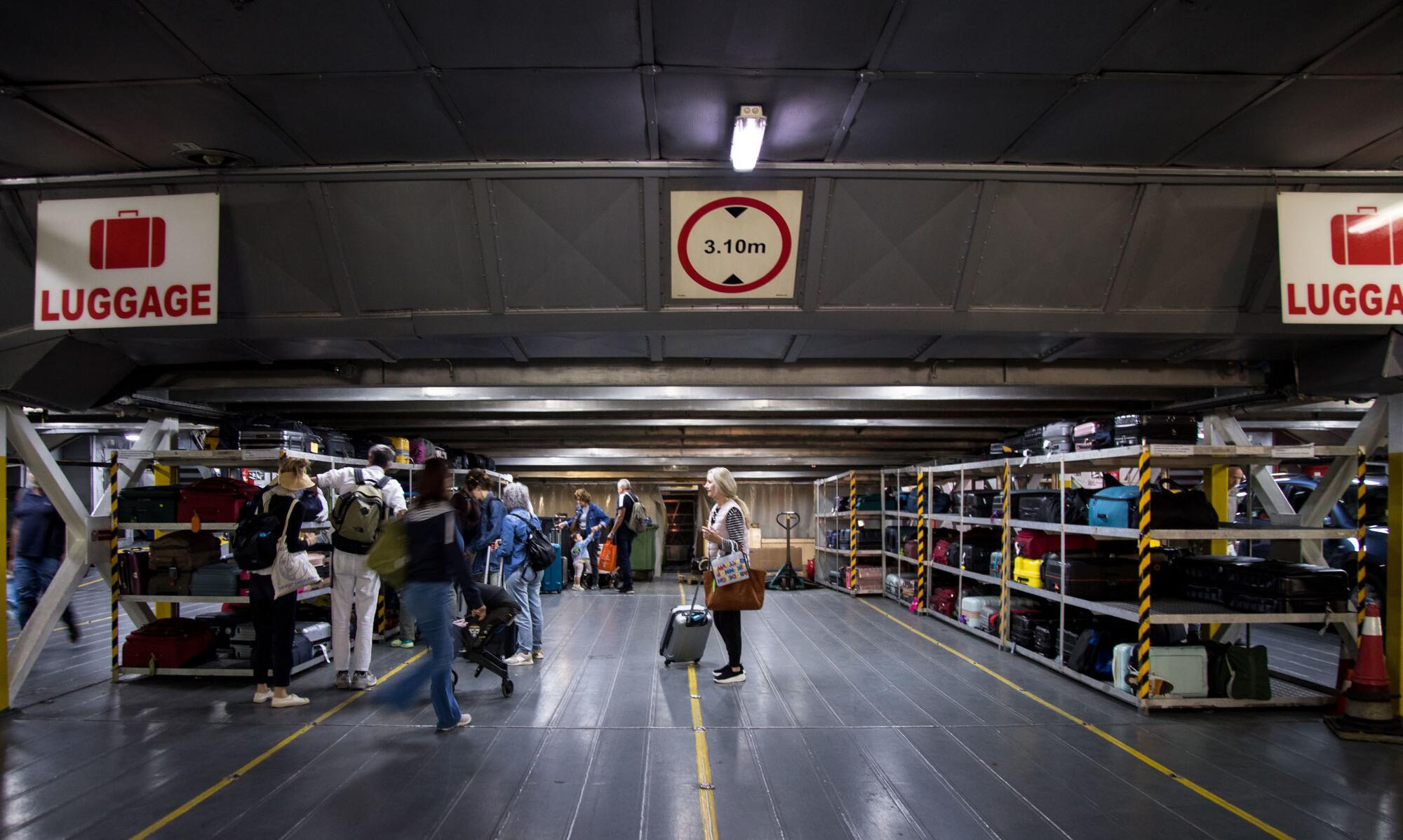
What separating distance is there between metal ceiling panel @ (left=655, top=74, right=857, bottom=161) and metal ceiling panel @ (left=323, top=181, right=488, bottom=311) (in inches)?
65.6

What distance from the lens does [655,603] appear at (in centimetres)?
1305

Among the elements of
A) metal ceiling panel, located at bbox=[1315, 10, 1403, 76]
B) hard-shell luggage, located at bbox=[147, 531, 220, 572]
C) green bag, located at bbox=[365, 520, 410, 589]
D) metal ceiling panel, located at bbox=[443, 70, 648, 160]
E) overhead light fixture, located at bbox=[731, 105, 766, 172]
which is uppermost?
metal ceiling panel, located at bbox=[1315, 10, 1403, 76]

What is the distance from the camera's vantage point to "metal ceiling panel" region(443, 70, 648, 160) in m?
4.19

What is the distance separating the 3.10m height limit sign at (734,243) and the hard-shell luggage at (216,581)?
5283 mm

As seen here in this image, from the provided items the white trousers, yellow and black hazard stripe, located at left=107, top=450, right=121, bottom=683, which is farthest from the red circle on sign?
yellow and black hazard stripe, located at left=107, top=450, right=121, bottom=683

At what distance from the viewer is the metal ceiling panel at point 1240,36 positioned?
360cm

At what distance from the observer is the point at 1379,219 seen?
5477 mm

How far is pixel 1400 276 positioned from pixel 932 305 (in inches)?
132

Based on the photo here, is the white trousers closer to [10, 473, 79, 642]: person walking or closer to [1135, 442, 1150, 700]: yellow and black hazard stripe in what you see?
[10, 473, 79, 642]: person walking

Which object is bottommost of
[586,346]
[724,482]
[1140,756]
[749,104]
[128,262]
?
[1140,756]

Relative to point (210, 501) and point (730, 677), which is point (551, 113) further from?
point (210, 501)

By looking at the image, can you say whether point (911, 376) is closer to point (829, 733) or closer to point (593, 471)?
point (829, 733)

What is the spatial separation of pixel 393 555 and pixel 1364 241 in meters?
7.47

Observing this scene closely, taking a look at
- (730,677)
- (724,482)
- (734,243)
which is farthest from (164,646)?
(734,243)
